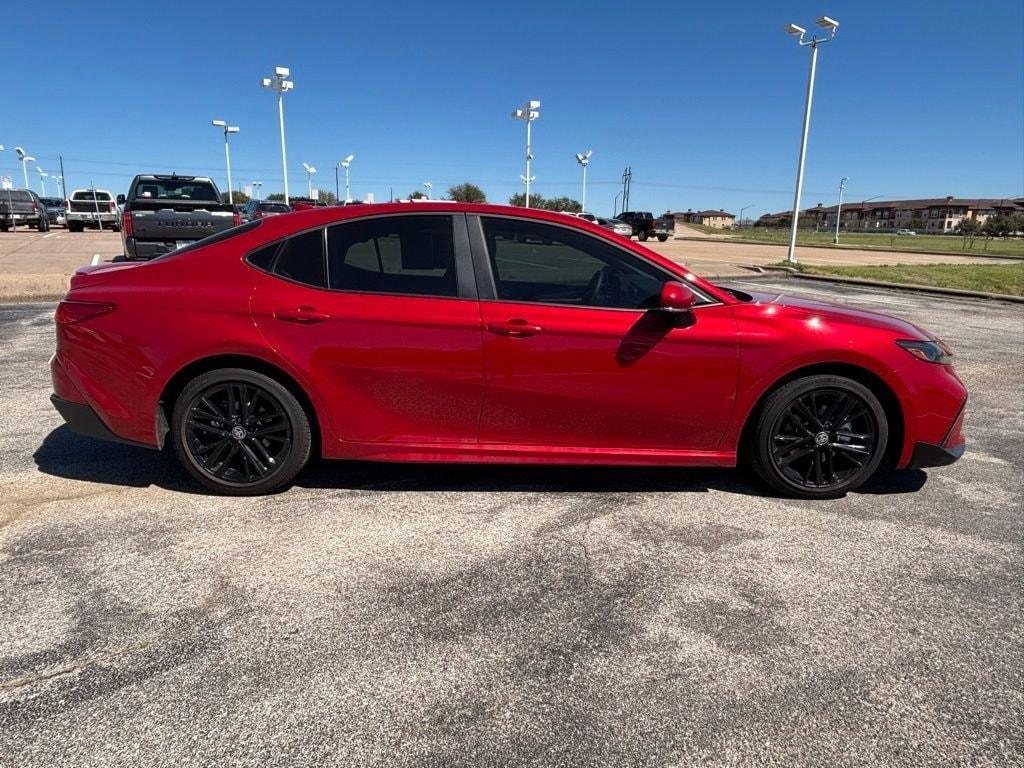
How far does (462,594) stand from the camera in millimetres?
2834

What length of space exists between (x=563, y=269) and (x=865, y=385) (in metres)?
1.81

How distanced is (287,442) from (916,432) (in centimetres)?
348

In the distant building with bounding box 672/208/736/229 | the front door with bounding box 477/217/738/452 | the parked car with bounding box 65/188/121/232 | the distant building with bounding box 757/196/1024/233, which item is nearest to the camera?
the front door with bounding box 477/217/738/452

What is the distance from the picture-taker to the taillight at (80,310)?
3.56 meters

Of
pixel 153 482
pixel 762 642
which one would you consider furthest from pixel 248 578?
pixel 762 642

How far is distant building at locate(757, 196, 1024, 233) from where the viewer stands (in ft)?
447

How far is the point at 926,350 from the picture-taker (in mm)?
3758

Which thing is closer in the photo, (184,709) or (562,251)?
(184,709)

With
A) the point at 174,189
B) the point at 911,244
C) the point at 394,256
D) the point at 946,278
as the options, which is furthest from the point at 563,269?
the point at 911,244

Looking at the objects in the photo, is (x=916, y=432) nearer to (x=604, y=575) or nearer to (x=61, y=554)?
(x=604, y=575)

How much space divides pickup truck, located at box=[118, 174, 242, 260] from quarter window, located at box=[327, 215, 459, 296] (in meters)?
8.76

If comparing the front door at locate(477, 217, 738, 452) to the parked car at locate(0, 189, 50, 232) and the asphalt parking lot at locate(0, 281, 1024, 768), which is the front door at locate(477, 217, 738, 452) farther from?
the parked car at locate(0, 189, 50, 232)

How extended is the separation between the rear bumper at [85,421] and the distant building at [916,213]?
422ft

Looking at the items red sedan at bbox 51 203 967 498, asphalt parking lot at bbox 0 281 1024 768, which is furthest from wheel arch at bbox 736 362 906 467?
asphalt parking lot at bbox 0 281 1024 768
